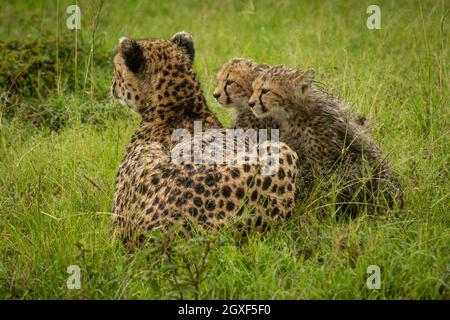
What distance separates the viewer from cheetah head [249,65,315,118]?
4719 millimetres

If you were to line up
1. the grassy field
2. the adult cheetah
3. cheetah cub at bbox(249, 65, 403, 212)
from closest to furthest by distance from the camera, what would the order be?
→ the grassy field, the adult cheetah, cheetah cub at bbox(249, 65, 403, 212)

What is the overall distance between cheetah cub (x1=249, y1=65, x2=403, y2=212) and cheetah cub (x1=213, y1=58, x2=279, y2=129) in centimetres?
25

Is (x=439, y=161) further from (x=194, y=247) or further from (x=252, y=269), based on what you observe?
(x=194, y=247)

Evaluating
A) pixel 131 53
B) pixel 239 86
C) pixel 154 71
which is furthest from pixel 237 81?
pixel 131 53

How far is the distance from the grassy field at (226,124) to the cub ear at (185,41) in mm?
592

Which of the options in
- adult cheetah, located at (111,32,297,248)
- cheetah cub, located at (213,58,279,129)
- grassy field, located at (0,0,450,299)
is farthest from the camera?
cheetah cub, located at (213,58,279,129)

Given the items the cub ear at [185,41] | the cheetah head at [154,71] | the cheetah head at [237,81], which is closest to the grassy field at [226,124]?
the cheetah head at [154,71]

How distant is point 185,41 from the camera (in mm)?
4742

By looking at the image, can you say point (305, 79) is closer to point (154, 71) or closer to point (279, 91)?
point (279, 91)

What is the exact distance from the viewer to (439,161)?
15.6ft

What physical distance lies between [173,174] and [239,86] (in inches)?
57.3

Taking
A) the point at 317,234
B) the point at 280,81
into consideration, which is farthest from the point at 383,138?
the point at 317,234

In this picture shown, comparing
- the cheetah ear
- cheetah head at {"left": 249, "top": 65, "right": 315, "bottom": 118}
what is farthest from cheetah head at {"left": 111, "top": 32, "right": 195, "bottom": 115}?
the cheetah ear

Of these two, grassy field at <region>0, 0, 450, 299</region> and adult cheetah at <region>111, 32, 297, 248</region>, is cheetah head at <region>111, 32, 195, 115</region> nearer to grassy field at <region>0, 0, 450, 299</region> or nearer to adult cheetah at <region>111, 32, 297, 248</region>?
adult cheetah at <region>111, 32, 297, 248</region>
